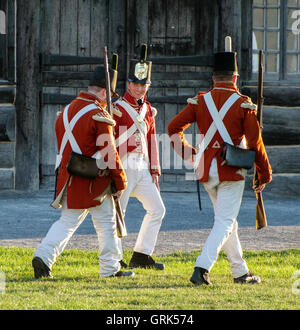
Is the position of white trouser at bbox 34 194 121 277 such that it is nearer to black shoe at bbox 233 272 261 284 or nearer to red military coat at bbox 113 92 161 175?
red military coat at bbox 113 92 161 175

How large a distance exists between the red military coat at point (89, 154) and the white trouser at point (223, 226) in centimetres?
71

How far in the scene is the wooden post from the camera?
11.4 meters

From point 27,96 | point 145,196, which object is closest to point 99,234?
point 145,196

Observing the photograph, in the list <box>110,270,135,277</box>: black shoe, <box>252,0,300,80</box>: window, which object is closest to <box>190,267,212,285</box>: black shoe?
<box>110,270,135,277</box>: black shoe

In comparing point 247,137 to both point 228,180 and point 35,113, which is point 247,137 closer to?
point 228,180

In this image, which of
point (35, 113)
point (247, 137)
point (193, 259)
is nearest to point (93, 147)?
point (247, 137)

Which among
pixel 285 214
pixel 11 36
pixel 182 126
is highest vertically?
pixel 11 36

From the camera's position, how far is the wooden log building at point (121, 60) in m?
11.4

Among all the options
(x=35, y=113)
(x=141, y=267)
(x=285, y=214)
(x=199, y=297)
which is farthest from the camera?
(x=35, y=113)

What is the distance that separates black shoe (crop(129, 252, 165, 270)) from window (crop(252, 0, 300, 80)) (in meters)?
5.87

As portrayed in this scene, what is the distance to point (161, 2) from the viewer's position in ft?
38.6

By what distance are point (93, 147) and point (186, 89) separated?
19.3 ft

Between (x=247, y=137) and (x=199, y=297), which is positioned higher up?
(x=247, y=137)

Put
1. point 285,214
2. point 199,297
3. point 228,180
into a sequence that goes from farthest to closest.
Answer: point 285,214 → point 228,180 → point 199,297
